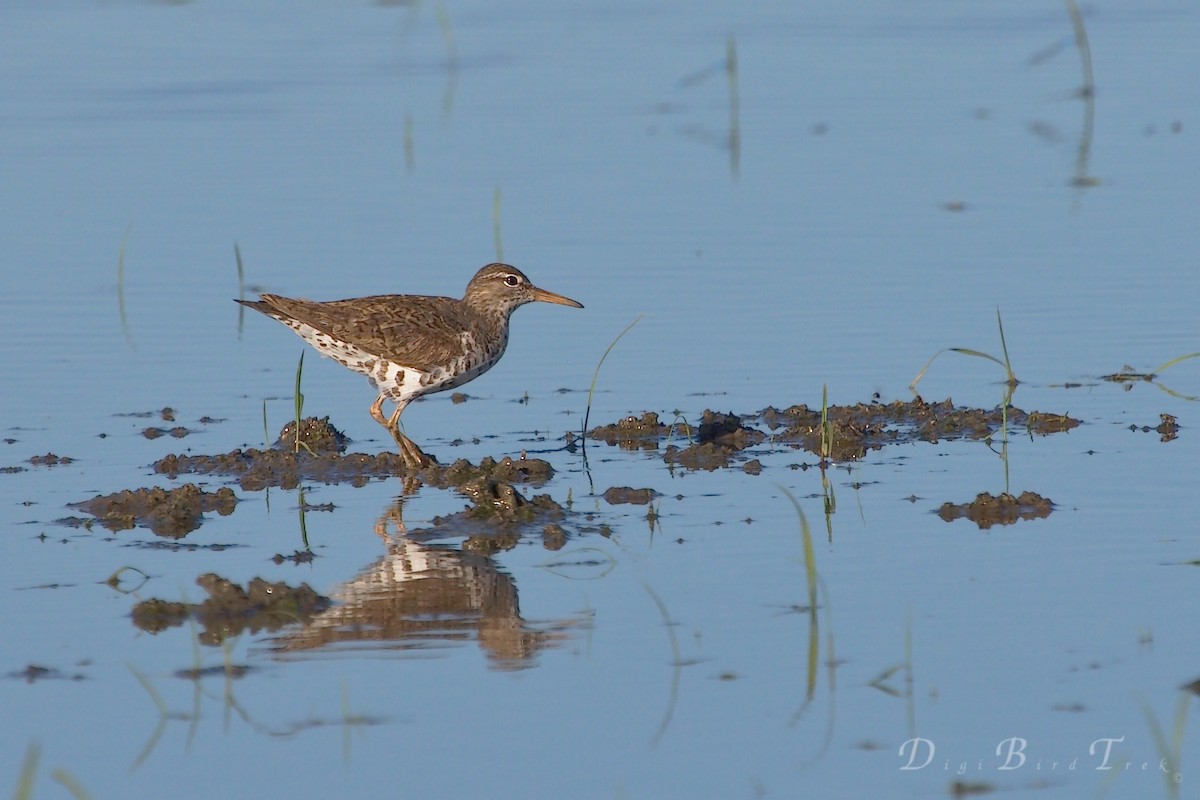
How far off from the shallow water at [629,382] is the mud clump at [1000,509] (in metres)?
0.14

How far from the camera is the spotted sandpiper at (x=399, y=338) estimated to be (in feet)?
35.8

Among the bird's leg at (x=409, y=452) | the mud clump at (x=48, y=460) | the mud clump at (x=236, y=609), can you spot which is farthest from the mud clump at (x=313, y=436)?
the mud clump at (x=236, y=609)

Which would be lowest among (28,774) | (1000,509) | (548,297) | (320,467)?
(28,774)

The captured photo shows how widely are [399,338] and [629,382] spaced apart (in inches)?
70.2

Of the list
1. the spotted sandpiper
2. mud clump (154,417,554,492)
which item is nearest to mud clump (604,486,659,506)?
mud clump (154,417,554,492)

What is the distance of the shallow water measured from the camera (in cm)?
665

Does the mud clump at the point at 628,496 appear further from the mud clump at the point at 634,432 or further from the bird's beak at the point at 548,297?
the bird's beak at the point at 548,297

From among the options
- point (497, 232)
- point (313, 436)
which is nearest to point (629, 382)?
point (313, 436)

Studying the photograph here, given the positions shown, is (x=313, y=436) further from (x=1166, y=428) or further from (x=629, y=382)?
(x=1166, y=428)

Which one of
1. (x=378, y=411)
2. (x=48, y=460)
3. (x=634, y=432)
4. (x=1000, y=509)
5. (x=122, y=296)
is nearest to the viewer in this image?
(x=1000, y=509)

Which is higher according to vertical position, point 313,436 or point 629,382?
point 629,382

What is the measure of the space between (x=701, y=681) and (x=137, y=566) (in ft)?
9.85

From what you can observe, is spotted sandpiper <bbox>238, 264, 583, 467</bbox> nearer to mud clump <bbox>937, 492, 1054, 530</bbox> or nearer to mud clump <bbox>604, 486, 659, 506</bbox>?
mud clump <bbox>604, 486, 659, 506</bbox>

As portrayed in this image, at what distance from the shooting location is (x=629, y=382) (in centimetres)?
1205
